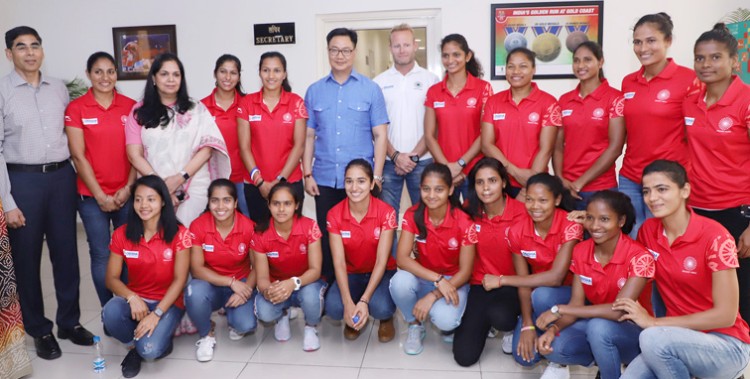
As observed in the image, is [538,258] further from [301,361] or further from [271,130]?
[271,130]

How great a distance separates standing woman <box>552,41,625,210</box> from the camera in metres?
2.96

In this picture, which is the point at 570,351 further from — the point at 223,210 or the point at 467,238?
the point at 223,210

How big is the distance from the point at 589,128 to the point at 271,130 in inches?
70.1

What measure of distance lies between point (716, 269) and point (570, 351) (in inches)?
27.2

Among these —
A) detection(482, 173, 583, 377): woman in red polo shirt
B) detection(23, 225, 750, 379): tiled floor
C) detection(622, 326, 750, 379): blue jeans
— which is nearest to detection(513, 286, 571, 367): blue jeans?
detection(482, 173, 583, 377): woman in red polo shirt

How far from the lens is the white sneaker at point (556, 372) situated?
256 centimetres

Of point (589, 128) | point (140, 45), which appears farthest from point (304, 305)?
point (140, 45)

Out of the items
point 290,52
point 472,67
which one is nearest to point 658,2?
point 472,67

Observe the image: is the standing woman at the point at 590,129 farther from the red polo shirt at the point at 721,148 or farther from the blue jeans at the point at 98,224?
the blue jeans at the point at 98,224

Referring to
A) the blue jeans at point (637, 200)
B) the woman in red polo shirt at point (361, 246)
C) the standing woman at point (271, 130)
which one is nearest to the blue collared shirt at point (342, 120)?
the standing woman at point (271, 130)

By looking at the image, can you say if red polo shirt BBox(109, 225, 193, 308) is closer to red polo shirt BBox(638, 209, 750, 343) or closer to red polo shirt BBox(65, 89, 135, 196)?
red polo shirt BBox(65, 89, 135, 196)

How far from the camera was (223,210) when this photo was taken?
306cm

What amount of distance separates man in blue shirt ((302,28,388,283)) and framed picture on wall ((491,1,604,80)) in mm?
2323

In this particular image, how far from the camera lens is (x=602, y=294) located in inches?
97.0
